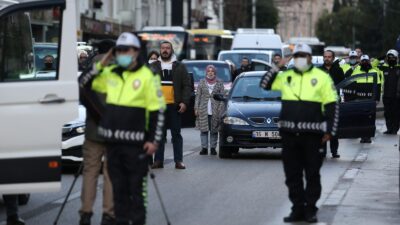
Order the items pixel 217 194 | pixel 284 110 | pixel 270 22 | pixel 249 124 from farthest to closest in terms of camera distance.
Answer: pixel 270 22 < pixel 249 124 < pixel 217 194 < pixel 284 110

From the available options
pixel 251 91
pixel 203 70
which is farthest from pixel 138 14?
pixel 251 91

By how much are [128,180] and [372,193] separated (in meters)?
5.52

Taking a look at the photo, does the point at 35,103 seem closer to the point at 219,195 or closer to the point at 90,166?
the point at 90,166

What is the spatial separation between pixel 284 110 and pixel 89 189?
2.18m

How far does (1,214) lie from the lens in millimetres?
12469

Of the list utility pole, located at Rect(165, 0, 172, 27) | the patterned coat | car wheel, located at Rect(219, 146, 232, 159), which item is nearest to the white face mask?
car wheel, located at Rect(219, 146, 232, 159)

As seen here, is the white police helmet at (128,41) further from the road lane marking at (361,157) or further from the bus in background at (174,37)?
the bus in background at (174,37)

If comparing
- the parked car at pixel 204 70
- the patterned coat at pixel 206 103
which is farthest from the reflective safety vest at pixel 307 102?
the parked car at pixel 204 70

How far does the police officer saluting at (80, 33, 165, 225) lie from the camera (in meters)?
9.45

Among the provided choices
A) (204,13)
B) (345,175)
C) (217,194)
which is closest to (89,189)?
(217,194)

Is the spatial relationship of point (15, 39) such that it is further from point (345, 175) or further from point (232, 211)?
point (345, 175)

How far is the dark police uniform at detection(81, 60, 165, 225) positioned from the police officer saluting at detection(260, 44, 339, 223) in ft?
7.79

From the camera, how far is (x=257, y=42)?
46281 millimetres

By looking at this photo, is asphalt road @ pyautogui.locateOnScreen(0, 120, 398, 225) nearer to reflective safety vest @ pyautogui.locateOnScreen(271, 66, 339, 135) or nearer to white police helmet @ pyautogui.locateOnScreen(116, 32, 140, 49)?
reflective safety vest @ pyautogui.locateOnScreen(271, 66, 339, 135)
